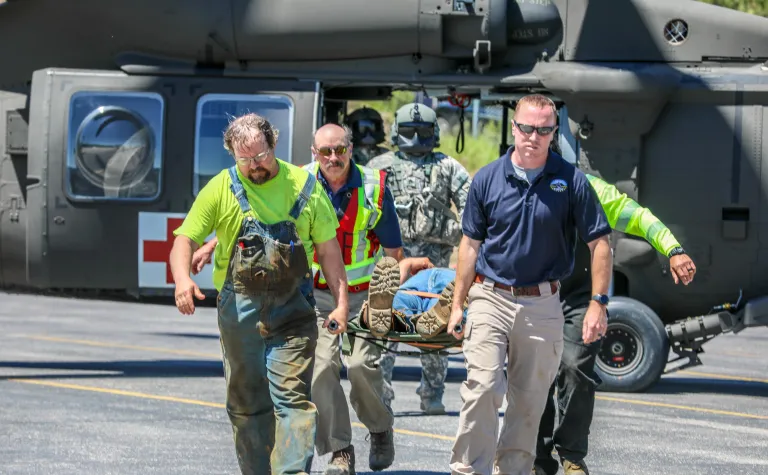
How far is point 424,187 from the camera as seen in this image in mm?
10836

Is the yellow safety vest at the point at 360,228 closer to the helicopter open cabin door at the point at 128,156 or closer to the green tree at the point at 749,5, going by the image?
the helicopter open cabin door at the point at 128,156

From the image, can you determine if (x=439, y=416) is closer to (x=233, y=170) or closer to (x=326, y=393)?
(x=326, y=393)

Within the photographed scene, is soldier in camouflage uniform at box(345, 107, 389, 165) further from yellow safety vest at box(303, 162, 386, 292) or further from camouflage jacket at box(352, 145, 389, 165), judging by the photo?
yellow safety vest at box(303, 162, 386, 292)

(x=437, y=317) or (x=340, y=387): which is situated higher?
(x=437, y=317)

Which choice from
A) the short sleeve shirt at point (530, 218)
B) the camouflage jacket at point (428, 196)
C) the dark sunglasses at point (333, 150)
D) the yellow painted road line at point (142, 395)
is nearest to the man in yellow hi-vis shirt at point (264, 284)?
the short sleeve shirt at point (530, 218)

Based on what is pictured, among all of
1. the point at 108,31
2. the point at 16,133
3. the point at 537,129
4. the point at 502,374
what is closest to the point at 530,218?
the point at 537,129

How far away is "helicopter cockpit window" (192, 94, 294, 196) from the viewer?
12.3 meters

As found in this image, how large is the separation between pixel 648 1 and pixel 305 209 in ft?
20.0

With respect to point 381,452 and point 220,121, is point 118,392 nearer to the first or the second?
point 220,121

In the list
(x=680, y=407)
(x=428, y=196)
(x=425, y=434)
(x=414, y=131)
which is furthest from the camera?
(x=680, y=407)

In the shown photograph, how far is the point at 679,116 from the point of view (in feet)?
38.9

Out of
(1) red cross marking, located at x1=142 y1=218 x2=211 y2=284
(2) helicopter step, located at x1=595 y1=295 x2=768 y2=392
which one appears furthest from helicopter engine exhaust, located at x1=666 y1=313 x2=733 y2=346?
(1) red cross marking, located at x1=142 y1=218 x2=211 y2=284

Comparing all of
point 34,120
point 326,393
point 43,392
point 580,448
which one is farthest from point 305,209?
point 34,120

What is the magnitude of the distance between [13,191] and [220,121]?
209cm
